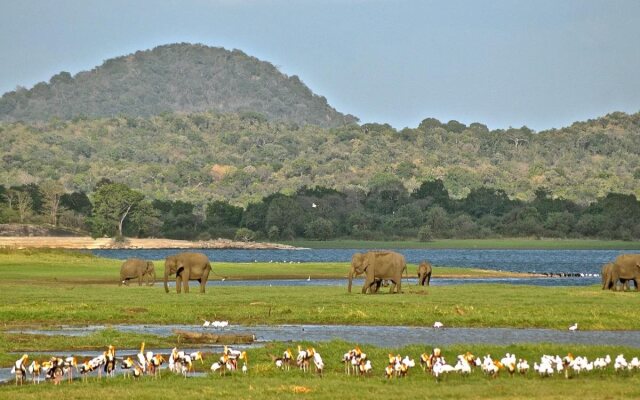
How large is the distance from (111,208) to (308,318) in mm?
136974

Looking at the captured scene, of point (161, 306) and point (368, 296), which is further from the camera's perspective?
point (368, 296)

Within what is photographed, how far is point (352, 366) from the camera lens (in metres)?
27.8

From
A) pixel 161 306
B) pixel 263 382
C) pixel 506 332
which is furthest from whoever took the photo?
pixel 161 306

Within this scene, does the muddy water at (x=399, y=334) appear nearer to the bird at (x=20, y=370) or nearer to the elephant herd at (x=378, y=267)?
the bird at (x=20, y=370)

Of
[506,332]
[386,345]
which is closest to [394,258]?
[506,332]

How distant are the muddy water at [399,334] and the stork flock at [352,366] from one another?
6592mm

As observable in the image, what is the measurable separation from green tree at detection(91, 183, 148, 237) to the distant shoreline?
2.57 m

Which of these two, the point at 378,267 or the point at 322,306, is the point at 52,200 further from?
the point at 322,306

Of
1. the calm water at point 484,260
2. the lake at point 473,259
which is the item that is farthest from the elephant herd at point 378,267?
the lake at point 473,259

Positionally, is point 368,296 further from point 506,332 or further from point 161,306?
point 506,332

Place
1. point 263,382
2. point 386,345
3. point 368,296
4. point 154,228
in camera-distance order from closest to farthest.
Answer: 1. point 263,382
2. point 386,345
3. point 368,296
4. point 154,228

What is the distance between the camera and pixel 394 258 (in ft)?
171

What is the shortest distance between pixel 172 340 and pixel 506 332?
10745 mm

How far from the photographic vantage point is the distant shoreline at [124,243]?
490ft
